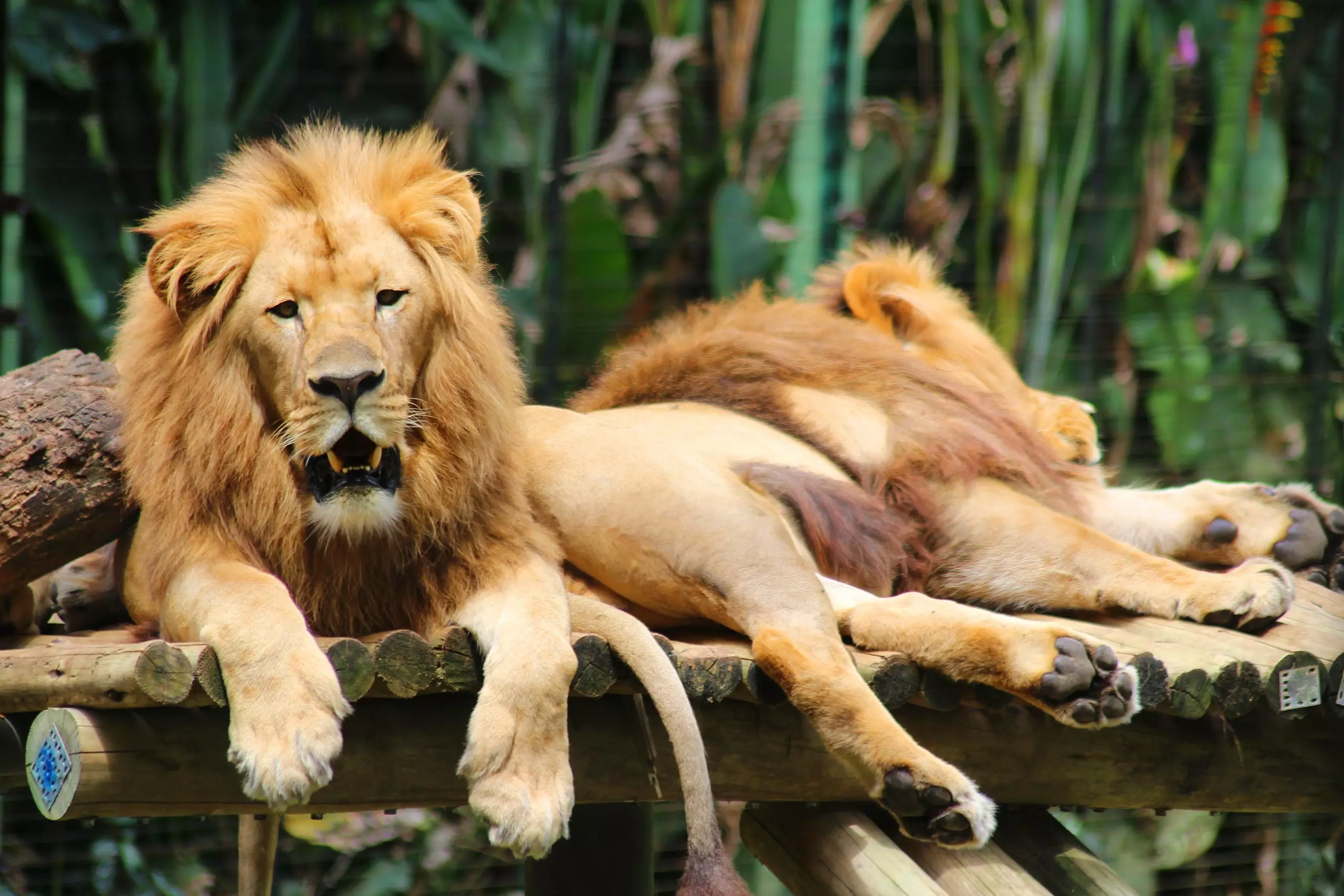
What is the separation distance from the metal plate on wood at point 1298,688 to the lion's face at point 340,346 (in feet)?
4.87

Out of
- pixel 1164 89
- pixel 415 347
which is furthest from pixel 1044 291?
pixel 415 347

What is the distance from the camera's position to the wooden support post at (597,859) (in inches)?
115

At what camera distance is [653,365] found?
3121 mm

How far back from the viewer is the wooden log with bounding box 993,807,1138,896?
251 cm

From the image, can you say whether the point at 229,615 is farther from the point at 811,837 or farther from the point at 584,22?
the point at 584,22

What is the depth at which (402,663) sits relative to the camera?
6.97ft

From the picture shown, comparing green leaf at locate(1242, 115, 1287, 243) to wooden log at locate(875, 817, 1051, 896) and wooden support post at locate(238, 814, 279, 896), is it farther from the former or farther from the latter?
wooden support post at locate(238, 814, 279, 896)

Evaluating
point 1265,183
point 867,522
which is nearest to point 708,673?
point 867,522

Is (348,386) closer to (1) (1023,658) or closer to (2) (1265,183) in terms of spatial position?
(1) (1023,658)

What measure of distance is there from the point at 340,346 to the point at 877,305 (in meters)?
1.50

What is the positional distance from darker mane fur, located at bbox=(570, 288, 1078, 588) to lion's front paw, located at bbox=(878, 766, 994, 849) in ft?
2.40

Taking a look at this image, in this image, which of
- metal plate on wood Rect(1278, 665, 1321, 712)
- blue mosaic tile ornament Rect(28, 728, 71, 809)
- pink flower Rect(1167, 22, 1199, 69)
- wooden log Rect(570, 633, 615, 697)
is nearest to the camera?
blue mosaic tile ornament Rect(28, 728, 71, 809)

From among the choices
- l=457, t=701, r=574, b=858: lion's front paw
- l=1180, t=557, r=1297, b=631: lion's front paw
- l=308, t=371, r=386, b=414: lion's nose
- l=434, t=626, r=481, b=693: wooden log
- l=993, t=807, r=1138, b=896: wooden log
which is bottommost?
l=993, t=807, r=1138, b=896: wooden log

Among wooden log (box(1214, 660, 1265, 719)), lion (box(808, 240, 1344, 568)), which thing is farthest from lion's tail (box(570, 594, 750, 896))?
lion (box(808, 240, 1344, 568))
